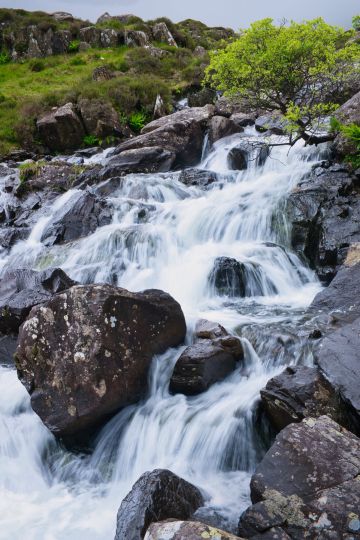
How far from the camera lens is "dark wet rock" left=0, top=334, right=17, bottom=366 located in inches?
314

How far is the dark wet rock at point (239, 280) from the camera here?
29.8 ft

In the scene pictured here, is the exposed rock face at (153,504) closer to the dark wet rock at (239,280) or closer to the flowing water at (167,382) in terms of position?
the flowing water at (167,382)

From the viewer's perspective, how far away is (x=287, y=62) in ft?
37.0

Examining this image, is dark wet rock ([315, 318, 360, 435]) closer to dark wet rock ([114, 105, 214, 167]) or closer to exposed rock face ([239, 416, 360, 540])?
exposed rock face ([239, 416, 360, 540])

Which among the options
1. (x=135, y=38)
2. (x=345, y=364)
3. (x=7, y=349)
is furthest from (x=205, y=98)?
(x=345, y=364)

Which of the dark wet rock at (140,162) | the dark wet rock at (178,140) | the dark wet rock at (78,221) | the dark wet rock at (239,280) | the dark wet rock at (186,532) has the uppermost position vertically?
the dark wet rock at (178,140)

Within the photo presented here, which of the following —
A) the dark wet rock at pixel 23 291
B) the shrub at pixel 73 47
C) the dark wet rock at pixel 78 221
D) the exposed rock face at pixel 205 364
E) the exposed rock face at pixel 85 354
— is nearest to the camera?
the exposed rock face at pixel 85 354

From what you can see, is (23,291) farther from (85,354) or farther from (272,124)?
(272,124)

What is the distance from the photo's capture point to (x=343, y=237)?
9.18 metres

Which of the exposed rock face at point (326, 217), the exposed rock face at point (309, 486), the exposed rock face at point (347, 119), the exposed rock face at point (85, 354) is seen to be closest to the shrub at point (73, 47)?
the exposed rock face at point (347, 119)

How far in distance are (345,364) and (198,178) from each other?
10.4 m

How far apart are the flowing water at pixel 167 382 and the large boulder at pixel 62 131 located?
9.87m

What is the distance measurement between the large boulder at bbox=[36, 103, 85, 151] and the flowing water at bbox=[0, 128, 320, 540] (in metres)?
9.87

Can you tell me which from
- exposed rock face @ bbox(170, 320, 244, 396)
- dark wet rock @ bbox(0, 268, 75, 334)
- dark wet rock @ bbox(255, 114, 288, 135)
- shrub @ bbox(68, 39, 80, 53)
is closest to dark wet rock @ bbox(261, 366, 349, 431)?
exposed rock face @ bbox(170, 320, 244, 396)
